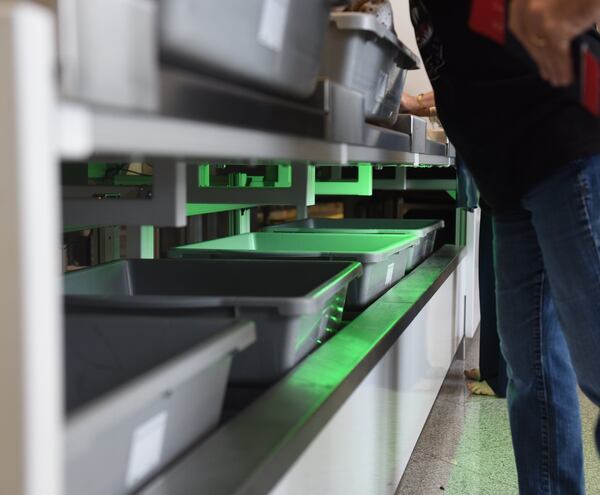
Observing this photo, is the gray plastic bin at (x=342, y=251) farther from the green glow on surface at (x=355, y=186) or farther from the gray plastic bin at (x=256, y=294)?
the green glow on surface at (x=355, y=186)

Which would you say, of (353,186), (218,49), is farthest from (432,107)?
(218,49)

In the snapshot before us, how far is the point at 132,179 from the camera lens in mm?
2965

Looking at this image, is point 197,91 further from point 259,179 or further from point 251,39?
point 259,179

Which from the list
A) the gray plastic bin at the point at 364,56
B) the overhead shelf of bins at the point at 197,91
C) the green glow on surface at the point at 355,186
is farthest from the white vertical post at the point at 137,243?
the green glow on surface at the point at 355,186

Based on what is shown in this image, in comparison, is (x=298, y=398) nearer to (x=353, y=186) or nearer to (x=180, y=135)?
(x=180, y=135)

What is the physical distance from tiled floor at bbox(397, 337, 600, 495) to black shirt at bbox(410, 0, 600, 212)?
3.14 feet

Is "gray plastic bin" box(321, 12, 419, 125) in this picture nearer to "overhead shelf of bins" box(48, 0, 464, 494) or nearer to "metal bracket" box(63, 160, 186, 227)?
"overhead shelf of bins" box(48, 0, 464, 494)

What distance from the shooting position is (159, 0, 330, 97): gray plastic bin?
2.32 ft

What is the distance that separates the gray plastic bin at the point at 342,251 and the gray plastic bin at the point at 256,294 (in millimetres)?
114

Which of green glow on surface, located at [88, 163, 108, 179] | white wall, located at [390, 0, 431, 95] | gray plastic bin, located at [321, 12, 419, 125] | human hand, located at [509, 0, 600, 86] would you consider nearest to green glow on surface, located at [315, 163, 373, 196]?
green glow on surface, located at [88, 163, 108, 179]

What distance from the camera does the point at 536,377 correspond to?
5.42ft

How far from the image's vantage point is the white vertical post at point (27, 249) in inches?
20.5

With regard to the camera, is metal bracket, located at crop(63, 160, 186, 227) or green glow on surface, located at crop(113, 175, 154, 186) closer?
metal bracket, located at crop(63, 160, 186, 227)

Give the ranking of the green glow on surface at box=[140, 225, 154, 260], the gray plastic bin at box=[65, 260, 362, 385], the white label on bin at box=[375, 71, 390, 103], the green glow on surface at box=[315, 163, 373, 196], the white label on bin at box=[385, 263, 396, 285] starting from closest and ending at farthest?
the gray plastic bin at box=[65, 260, 362, 385]
the white label on bin at box=[375, 71, 390, 103]
the green glow on surface at box=[140, 225, 154, 260]
the white label on bin at box=[385, 263, 396, 285]
the green glow on surface at box=[315, 163, 373, 196]
